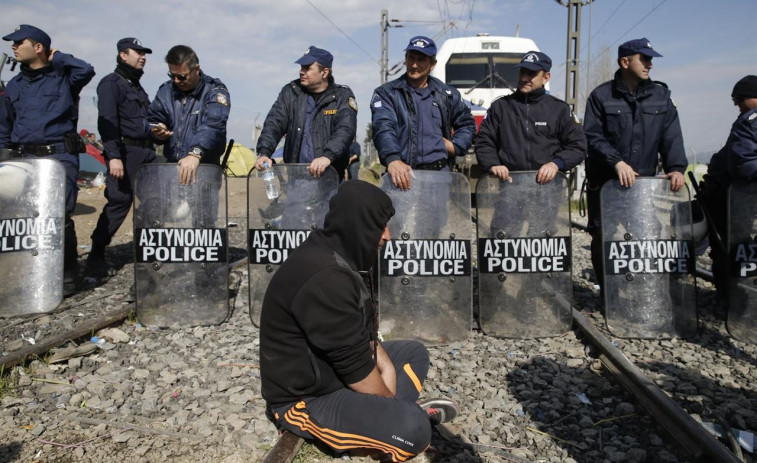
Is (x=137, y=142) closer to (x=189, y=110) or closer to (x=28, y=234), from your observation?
(x=189, y=110)

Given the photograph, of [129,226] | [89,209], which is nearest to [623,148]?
[129,226]

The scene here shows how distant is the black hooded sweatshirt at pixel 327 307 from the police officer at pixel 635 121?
3.10 meters

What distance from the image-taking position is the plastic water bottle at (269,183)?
5.17 meters

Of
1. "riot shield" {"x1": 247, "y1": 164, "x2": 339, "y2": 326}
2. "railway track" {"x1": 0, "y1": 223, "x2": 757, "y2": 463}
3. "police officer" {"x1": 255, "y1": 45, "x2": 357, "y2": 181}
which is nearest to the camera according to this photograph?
"railway track" {"x1": 0, "y1": 223, "x2": 757, "y2": 463}

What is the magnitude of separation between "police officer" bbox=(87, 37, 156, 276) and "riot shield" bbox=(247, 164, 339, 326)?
1861mm

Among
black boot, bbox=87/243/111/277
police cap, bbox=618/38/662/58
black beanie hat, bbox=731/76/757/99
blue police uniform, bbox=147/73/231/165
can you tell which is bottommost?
black boot, bbox=87/243/111/277

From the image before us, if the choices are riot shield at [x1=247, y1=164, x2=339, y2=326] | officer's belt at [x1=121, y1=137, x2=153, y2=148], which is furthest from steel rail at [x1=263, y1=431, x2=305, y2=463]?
officer's belt at [x1=121, y1=137, x2=153, y2=148]

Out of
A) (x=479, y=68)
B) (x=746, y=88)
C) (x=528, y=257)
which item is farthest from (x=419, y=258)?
(x=479, y=68)

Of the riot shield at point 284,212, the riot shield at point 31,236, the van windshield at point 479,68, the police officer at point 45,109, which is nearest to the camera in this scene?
the riot shield at point 284,212

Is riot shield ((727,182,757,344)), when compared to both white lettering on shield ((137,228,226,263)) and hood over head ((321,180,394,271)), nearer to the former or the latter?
hood over head ((321,180,394,271))

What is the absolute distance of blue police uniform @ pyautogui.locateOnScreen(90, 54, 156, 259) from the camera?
20.7ft

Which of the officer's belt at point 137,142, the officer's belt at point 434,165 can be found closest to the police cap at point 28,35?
the officer's belt at point 137,142

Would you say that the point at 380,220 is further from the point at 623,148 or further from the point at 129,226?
the point at 129,226

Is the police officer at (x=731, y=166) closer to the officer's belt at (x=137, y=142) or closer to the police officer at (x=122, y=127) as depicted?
the police officer at (x=122, y=127)
